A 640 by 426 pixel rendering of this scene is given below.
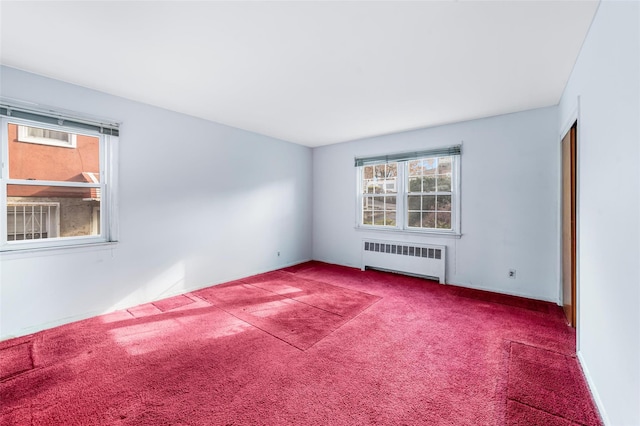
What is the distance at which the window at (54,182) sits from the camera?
2.62 m

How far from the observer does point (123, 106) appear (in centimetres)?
327

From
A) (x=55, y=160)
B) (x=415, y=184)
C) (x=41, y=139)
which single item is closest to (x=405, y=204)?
(x=415, y=184)

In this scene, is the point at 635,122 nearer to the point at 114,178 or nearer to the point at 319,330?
the point at 319,330

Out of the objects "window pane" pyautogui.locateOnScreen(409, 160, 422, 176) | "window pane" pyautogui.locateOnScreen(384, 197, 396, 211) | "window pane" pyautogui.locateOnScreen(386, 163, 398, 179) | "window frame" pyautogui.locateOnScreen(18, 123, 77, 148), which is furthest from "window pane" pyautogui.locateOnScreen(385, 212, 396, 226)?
"window frame" pyautogui.locateOnScreen(18, 123, 77, 148)

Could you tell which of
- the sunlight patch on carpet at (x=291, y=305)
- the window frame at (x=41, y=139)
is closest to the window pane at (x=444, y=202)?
the sunlight patch on carpet at (x=291, y=305)

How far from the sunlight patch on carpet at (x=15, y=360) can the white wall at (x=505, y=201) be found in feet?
15.4

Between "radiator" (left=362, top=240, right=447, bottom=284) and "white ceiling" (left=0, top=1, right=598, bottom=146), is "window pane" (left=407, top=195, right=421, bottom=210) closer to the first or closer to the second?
"radiator" (left=362, top=240, right=447, bottom=284)

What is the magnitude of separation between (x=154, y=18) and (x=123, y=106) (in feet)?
6.12

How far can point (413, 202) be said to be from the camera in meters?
4.70

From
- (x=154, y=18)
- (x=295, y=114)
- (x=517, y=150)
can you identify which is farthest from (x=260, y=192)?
(x=517, y=150)

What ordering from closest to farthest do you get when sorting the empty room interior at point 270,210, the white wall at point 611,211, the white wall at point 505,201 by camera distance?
the white wall at point 611,211 < the empty room interior at point 270,210 < the white wall at point 505,201

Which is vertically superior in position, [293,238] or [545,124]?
[545,124]

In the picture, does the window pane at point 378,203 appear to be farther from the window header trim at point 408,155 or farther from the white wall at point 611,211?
the white wall at point 611,211

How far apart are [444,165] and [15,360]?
5.40m
